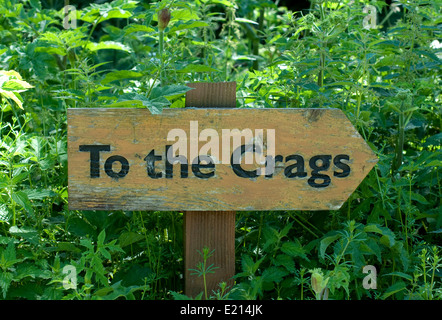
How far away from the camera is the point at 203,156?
1755 mm

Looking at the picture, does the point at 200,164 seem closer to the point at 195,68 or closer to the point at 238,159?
the point at 238,159

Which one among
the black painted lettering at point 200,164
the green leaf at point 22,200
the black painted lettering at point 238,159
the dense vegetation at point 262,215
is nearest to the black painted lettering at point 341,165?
the dense vegetation at point 262,215

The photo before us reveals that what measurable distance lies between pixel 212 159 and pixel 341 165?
0.40 m

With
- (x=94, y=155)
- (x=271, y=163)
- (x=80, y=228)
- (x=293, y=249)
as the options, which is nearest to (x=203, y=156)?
(x=271, y=163)

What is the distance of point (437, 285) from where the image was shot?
2.05 meters

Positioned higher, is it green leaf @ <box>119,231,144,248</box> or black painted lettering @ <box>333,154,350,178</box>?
black painted lettering @ <box>333,154,350,178</box>

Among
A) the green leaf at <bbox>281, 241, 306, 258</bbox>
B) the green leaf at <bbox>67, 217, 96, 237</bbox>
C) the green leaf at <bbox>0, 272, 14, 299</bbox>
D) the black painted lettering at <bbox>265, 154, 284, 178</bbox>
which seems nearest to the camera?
the green leaf at <bbox>0, 272, 14, 299</bbox>

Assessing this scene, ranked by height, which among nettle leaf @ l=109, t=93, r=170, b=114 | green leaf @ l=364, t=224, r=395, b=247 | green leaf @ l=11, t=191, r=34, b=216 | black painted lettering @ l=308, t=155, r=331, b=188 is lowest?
green leaf @ l=364, t=224, r=395, b=247

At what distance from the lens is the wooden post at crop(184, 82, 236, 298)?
182 cm

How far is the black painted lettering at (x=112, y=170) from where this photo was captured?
5.75 ft

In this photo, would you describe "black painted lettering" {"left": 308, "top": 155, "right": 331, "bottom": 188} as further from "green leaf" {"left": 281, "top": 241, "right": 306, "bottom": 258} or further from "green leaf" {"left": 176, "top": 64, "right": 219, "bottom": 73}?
"green leaf" {"left": 176, "top": 64, "right": 219, "bottom": 73}

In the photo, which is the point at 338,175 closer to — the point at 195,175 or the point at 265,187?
the point at 265,187

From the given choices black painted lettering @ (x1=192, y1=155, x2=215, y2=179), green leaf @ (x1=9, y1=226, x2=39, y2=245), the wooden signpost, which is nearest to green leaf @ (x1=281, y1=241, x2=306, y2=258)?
the wooden signpost
